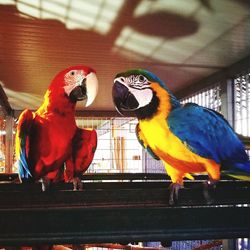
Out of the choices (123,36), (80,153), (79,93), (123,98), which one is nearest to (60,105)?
(79,93)

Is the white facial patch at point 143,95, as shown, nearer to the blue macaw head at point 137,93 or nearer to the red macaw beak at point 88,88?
the blue macaw head at point 137,93

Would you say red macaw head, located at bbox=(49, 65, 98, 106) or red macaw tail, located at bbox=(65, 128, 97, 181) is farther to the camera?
red macaw tail, located at bbox=(65, 128, 97, 181)

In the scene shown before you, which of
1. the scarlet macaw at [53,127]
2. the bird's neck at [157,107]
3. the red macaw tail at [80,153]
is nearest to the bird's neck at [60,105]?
the scarlet macaw at [53,127]

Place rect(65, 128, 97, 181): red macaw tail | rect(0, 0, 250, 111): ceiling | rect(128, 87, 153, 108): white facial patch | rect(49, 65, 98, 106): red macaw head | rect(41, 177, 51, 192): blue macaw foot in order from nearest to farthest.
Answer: rect(128, 87, 153, 108): white facial patch
rect(41, 177, 51, 192): blue macaw foot
rect(49, 65, 98, 106): red macaw head
rect(65, 128, 97, 181): red macaw tail
rect(0, 0, 250, 111): ceiling

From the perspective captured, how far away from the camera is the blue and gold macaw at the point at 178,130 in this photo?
0.89 meters

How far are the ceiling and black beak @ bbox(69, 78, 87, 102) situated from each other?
49 centimetres

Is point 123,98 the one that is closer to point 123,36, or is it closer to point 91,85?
point 91,85

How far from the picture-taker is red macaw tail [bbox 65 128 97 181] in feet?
4.13

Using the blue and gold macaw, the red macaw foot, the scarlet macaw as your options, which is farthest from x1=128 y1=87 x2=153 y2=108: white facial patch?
the red macaw foot

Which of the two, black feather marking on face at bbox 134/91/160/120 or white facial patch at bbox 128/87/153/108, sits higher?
white facial patch at bbox 128/87/153/108

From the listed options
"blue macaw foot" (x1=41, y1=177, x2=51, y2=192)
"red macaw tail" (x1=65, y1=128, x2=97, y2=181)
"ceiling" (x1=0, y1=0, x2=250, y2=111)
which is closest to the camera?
"blue macaw foot" (x1=41, y1=177, x2=51, y2=192)

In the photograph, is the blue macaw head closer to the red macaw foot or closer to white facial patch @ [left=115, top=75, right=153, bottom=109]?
white facial patch @ [left=115, top=75, right=153, bottom=109]

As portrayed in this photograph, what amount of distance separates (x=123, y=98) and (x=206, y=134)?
9.3 inches

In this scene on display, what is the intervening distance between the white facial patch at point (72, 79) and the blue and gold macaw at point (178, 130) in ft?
0.87
